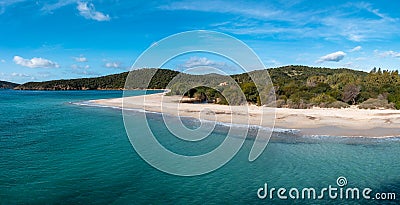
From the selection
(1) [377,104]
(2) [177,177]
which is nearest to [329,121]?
(1) [377,104]

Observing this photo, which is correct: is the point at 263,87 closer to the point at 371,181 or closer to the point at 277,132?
the point at 277,132

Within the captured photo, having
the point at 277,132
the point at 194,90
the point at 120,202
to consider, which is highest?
the point at 194,90

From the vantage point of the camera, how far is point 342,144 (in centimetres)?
2161

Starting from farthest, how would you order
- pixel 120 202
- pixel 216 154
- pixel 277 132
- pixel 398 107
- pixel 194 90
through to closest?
pixel 194 90
pixel 398 107
pixel 277 132
pixel 216 154
pixel 120 202

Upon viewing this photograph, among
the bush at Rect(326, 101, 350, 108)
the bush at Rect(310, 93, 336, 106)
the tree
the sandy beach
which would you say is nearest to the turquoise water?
the sandy beach

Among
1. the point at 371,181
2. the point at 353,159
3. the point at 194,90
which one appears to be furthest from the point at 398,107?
the point at 194,90

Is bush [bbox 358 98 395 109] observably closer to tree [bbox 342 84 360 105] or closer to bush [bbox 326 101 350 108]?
bush [bbox 326 101 350 108]

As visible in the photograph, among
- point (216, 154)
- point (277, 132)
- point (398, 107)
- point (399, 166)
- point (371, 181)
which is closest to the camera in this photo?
point (371, 181)

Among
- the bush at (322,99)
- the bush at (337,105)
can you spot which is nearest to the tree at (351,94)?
the bush at (322,99)

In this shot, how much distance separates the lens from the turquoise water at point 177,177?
12570mm

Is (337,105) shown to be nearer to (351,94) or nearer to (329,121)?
(351,94)

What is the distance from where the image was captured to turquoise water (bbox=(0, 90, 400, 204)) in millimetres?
12570

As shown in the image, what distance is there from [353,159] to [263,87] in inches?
1420

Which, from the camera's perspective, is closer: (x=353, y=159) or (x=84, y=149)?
(x=353, y=159)
